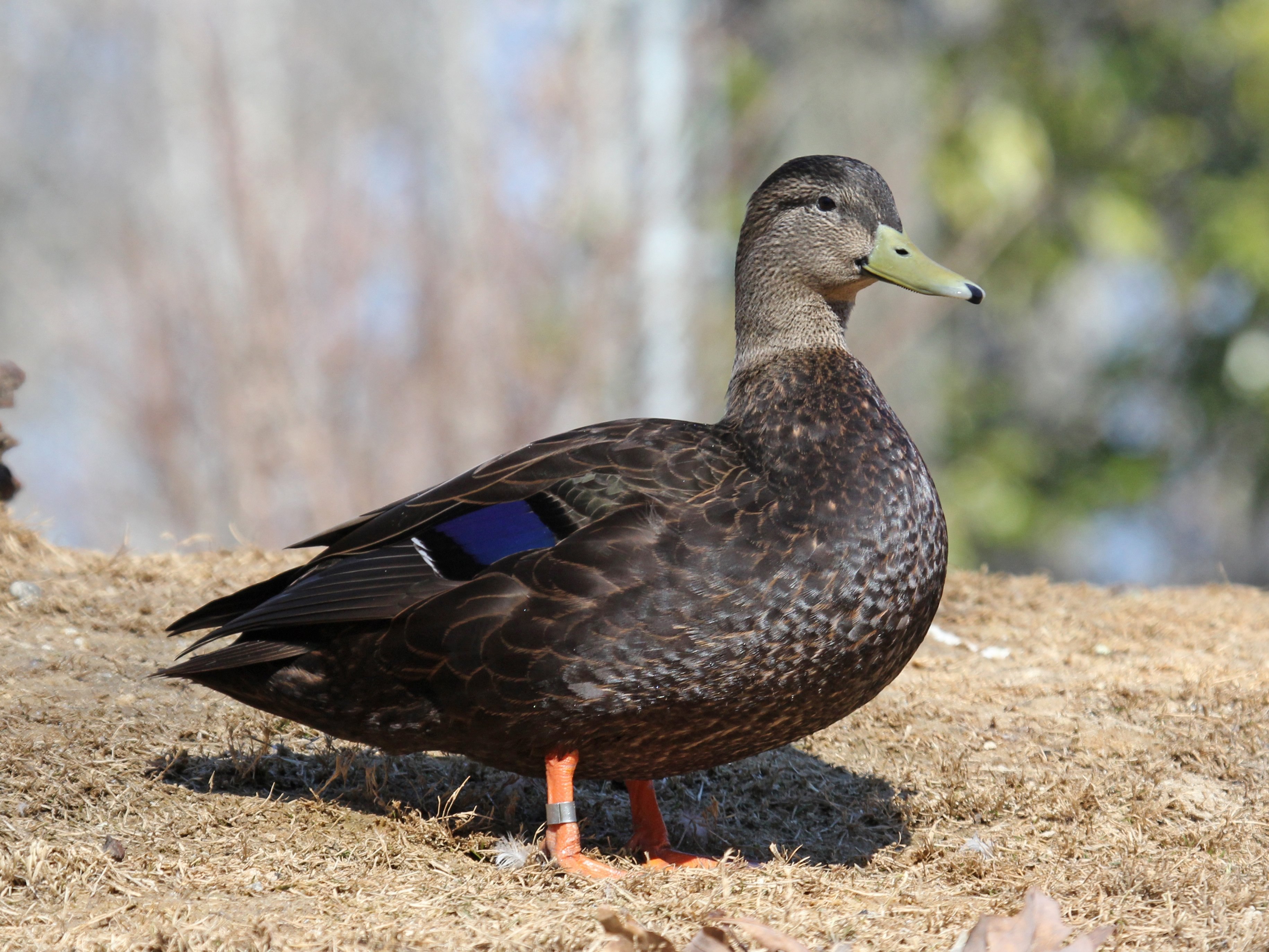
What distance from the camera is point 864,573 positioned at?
3080mm

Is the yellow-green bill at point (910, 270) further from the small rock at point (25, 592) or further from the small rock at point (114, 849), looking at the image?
the small rock at point (25, 592)

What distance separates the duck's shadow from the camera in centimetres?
354

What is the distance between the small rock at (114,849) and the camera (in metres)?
3.00

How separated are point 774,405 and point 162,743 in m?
1.84

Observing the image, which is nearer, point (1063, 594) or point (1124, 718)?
point (1124, 718)

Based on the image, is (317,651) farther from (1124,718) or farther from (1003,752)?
(1124,718)

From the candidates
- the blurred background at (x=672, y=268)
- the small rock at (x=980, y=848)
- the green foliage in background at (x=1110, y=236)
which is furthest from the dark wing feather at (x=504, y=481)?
the green foliage in background at (x=1110, y=236)

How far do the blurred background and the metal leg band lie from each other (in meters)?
4.85

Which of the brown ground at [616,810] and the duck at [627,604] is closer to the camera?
the brown ground at [616,810]

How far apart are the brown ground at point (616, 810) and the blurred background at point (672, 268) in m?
3.72

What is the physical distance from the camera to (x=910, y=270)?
Answer: 3617 millimetres

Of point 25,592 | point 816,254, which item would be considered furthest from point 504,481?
point 25,592

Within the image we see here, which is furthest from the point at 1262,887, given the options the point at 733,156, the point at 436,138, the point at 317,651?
the point at 436,138

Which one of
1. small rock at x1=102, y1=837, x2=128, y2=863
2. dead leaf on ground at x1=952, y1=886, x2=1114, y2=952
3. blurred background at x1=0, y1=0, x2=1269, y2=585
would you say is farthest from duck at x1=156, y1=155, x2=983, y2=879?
blurred background at x1=0, y1=0, x2=1269, y2=585
